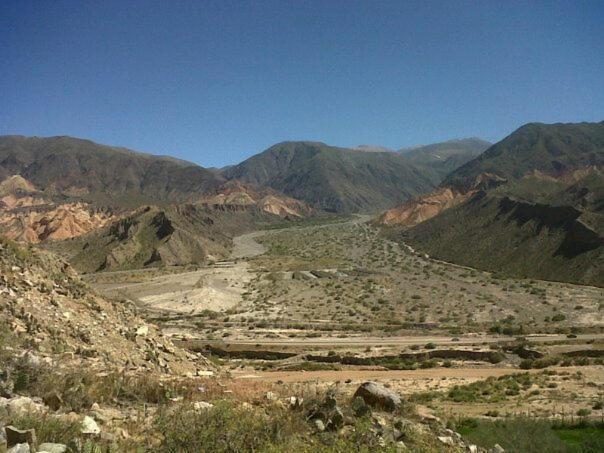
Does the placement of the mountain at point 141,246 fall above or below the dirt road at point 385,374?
above

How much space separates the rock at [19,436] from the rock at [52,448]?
10 cm

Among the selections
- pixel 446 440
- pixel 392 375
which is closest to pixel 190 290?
pixel 392 375

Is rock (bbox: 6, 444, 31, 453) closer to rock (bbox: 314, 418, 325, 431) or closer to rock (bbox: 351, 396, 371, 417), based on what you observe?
rock (bbox: 314, 418, 325, 431)

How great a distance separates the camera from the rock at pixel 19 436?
5.63 metres

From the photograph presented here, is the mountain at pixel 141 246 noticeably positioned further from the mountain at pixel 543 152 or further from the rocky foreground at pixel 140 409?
the mountain at pixel 543 152

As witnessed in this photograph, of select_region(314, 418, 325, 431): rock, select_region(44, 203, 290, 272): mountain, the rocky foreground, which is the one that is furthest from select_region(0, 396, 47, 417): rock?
select_region(44, 203, 290, 272): mountain

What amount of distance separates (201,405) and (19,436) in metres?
3.29

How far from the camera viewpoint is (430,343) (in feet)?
102

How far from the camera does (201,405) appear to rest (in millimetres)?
8453

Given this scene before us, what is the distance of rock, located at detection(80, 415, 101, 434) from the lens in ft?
21.0

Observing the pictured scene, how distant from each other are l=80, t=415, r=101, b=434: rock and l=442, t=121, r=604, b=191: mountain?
148153 millimetres

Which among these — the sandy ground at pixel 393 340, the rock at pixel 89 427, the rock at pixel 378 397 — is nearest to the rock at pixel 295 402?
the rock at pixel 378 397

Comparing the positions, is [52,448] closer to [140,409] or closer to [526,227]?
[140,409]

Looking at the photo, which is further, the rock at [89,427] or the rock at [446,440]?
the rock at [446,440]
